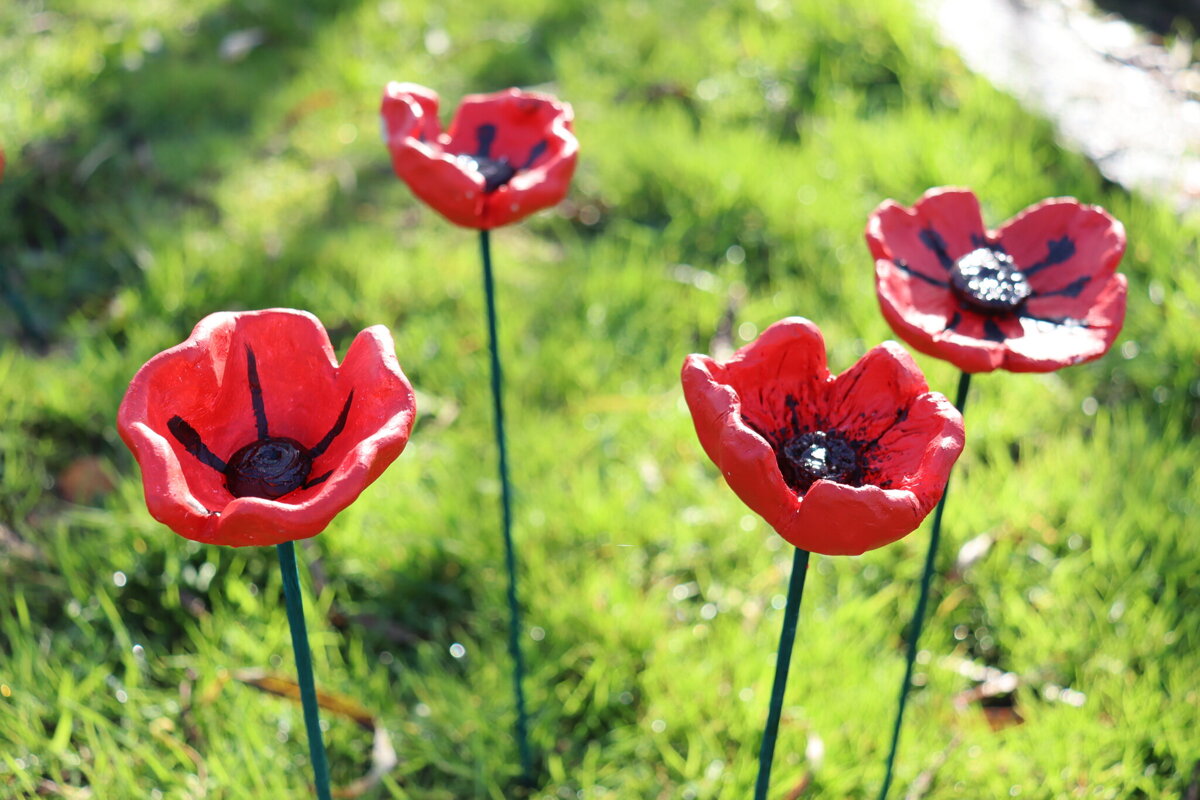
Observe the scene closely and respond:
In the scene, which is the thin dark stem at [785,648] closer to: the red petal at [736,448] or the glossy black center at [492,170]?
the red petal at [736,448]

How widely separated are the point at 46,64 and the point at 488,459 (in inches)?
102

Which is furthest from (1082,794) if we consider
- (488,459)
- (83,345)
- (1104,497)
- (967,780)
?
(83,345)

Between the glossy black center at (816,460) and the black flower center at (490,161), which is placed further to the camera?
the black flower center at (490,161)

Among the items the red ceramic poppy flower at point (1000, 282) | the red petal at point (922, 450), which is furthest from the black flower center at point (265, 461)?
the red ceramic poppy flower at point (1000, 282)

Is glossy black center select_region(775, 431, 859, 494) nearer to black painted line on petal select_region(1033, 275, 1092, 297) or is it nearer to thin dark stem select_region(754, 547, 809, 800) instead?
thin dark stem select_region(754, 547, 809, 800)

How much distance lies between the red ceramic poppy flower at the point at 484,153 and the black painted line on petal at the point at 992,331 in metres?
0.66

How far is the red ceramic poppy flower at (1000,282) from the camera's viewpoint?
142 cm

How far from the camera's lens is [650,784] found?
6.94ft

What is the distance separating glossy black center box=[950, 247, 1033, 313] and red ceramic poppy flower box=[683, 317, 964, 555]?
23cm

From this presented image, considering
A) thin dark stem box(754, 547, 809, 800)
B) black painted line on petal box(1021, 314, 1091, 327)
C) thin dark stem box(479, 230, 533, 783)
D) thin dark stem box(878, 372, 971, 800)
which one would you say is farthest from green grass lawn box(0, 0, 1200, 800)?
black painted line on petal box(1021, 314, 1091, 327)

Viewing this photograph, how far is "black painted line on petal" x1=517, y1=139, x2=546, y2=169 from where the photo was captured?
5.88 ft

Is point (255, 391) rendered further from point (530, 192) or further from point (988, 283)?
point (988, 283)

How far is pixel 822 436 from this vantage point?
132cm

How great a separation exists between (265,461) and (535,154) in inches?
30.8
